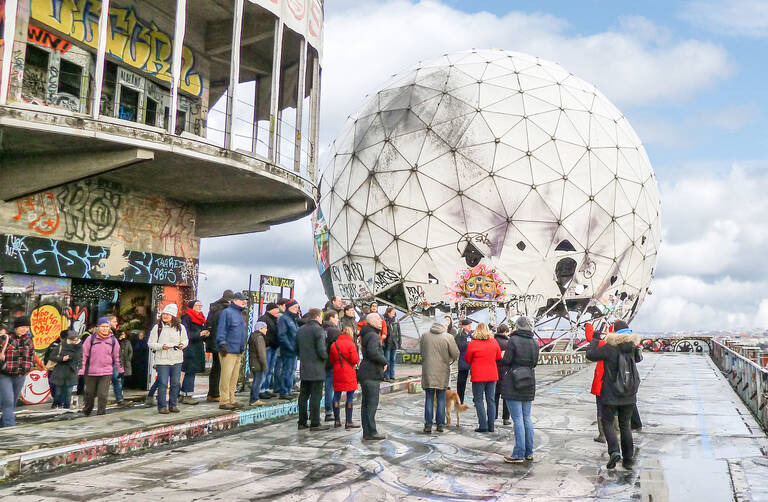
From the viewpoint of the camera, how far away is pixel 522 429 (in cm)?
733

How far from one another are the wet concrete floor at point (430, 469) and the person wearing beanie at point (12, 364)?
92.8 inches

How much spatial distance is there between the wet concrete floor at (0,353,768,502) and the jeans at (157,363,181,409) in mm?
1374

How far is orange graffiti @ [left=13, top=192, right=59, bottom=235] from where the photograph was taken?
35.2ft

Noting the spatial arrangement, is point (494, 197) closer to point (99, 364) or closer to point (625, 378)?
point (99, 364)

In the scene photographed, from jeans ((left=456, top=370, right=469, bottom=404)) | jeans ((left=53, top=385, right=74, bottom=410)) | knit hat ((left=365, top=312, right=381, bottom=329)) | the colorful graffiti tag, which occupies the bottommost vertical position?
jeans ((left=53, top=385, right=74, bottom=410))

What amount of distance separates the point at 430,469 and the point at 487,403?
2.87m

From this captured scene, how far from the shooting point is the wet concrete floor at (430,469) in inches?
229

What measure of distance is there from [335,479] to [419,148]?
2291cm

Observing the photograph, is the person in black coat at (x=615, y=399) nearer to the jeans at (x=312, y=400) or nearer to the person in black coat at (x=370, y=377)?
the person in black coat at (x=370, y=377)

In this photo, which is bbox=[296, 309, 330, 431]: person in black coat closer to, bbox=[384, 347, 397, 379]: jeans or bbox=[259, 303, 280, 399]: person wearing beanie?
bbox=[259, 303, 280, 399]: person wearing beanie

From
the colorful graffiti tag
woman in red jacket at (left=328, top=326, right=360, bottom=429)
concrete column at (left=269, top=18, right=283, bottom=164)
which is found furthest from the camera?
the colorful graffiti tag

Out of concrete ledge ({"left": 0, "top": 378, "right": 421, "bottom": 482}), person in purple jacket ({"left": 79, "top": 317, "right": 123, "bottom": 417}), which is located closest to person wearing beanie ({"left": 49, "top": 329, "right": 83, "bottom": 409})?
person in purple jacket ({"left": 79, "top": 317, "right": 123, "bottom": 417})

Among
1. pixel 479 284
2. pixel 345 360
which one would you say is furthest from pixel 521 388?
pixel 479 284

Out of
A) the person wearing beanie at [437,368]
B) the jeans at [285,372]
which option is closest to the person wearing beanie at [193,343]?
the jeans at [285,372]
